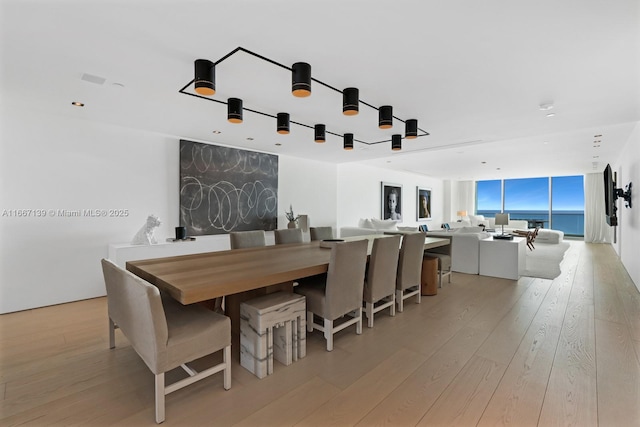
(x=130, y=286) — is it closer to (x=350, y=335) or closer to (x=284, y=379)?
(x=284, y=379)

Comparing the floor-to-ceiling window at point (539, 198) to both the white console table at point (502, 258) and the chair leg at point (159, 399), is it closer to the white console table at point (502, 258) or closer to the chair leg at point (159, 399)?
the white console table at point (502, 258)

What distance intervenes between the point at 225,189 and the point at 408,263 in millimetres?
3392

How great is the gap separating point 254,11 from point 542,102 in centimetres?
315

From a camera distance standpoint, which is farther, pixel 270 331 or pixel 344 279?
pixel 344 279

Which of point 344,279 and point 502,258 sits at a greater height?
point 344,279

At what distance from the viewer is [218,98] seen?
9.90 ft

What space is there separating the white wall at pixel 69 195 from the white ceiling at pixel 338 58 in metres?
0.32

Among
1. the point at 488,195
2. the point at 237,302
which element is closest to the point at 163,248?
the point at 237,302

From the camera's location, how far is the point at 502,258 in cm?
481

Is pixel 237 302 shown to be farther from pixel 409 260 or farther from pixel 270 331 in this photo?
pixel 409 260

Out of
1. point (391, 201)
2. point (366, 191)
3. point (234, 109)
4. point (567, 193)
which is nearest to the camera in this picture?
point (234, 109)

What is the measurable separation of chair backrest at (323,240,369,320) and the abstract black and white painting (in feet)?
10.4

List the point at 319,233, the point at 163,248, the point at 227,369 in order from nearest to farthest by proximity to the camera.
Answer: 1. the point at 227,369
2. the point at 163,248
3. the point at 319,233

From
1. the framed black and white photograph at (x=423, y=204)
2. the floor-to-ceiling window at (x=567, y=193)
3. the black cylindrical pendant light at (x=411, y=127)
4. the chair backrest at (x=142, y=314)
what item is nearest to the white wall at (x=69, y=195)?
the chair backrest at (x=142, y=314)
